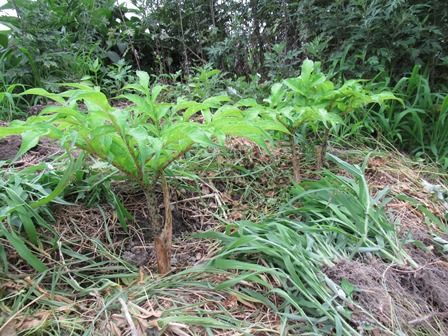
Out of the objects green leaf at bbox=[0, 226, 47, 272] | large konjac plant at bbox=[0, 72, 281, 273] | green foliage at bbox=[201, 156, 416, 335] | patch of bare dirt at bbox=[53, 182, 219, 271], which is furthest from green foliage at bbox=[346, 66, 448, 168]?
green leaf at bbox=[0, 226, 47, 272]

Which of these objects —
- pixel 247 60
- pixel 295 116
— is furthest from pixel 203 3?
pixel 295 116

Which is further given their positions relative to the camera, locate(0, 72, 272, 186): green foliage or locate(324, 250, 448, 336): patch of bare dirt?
locate(324, 250, 448, 336): patch of bare dirt

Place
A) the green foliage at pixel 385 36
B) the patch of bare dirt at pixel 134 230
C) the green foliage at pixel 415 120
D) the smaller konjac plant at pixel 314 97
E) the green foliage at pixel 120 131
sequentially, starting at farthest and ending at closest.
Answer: the green foliage at pixel 385 36 → the green foliage at pixel 415 120 → the smaller konjac plant at pixel 314 97 → the patch of bare dirt at pixel 134 230 → the green foliage at pixel 120 131

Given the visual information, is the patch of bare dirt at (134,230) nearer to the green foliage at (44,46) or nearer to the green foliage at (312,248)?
the green foliage at (312,248)

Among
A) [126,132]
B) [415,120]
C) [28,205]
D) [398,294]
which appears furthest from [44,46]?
[398,294]

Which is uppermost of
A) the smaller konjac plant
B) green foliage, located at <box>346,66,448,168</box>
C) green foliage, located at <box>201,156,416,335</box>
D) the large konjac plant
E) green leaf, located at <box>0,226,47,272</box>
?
the large konjac plant

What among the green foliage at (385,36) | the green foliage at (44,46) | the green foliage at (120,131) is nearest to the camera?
the green foliage at (120,131)

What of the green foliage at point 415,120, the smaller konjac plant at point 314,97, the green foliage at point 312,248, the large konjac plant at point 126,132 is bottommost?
the green foliage at point 415,120

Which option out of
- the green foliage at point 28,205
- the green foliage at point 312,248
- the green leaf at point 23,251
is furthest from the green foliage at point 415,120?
the green leaf at point 23,251

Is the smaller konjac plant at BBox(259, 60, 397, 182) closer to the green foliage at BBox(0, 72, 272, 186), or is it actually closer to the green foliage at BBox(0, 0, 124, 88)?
the green foliage at BBox(0, 72, 272, 186)

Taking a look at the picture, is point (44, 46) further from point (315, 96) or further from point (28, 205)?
point (315, 96)

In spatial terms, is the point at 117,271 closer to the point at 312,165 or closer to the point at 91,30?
the point at 312,165

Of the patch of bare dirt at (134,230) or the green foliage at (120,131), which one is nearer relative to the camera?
the green foliage at (120,131)

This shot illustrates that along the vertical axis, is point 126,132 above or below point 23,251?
above
